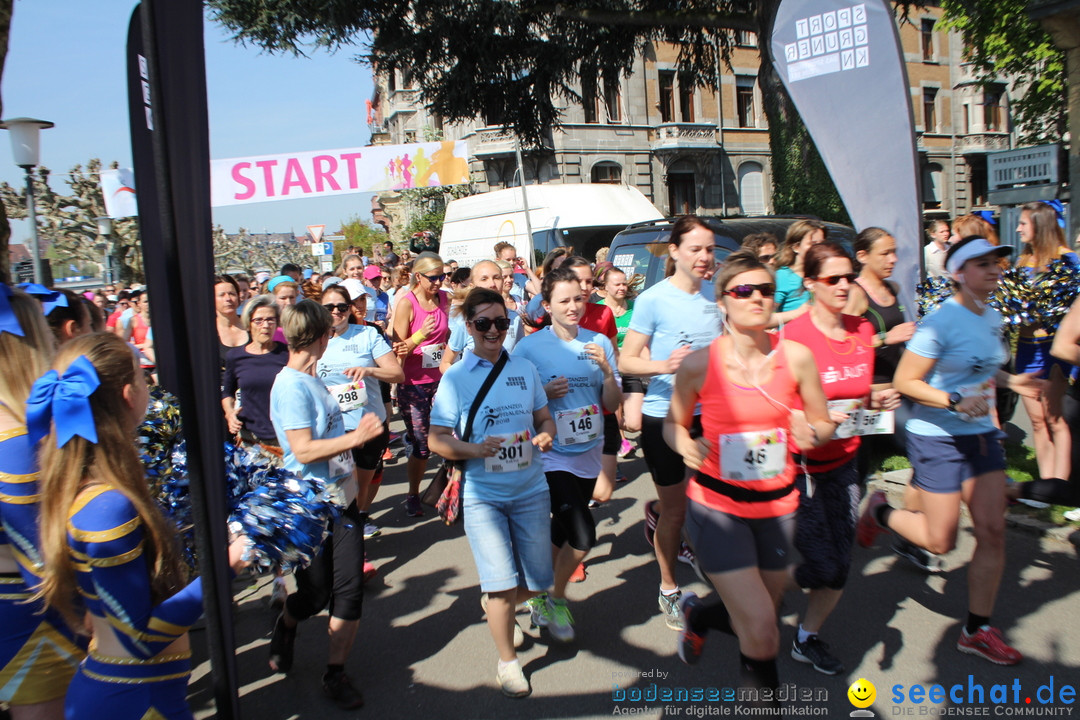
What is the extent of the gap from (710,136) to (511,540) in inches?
1451

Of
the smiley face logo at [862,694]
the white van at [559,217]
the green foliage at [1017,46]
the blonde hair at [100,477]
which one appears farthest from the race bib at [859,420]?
the green foliage at [1017,46]

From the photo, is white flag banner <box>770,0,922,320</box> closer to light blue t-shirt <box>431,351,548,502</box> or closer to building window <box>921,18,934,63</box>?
light blue t-shirt <box>431,351,548,502</box>

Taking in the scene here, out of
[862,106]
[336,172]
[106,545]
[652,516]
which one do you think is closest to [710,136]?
[336,172]

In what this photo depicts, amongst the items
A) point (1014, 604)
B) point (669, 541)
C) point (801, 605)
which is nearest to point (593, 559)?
point (669, 541)

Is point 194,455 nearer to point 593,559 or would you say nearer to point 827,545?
point 827,545

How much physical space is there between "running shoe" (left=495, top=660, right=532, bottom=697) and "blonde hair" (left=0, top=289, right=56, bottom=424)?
2264 mm

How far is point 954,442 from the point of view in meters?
3.54

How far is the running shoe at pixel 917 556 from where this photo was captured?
14.5ft

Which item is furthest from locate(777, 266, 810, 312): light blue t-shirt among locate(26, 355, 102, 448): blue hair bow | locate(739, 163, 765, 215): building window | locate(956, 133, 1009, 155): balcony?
locate(956, 133, 1009, 155): balcony

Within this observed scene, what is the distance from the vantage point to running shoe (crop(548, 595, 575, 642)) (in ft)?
12.8

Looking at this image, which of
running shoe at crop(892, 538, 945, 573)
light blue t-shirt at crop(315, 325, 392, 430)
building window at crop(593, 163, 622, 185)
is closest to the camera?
running shoe at crop(892, 538, 945, 573)

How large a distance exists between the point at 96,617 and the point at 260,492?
765 millimetres

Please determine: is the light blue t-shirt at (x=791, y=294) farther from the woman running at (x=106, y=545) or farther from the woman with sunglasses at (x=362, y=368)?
the woman running at (x=106, y=545)

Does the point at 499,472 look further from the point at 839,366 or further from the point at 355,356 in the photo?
the point at 355,356
